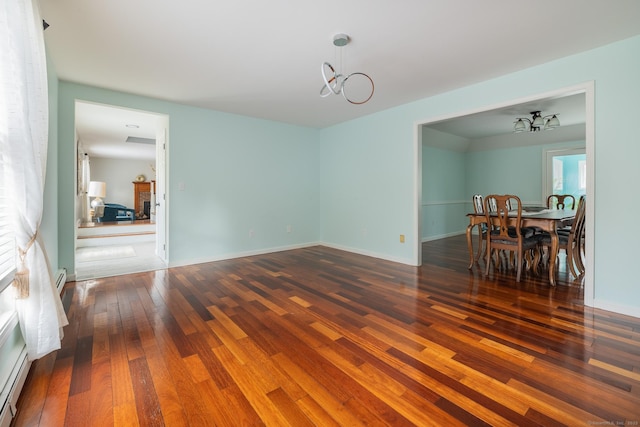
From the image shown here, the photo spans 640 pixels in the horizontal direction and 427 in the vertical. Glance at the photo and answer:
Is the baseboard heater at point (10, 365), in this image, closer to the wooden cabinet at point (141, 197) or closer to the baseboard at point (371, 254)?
the baseboard at point (371, 254)

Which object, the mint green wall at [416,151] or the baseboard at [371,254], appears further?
the baseboard at [371,254]

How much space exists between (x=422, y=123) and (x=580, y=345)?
3014 mm

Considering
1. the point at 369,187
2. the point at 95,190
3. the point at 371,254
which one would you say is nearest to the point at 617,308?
the point at 371,254

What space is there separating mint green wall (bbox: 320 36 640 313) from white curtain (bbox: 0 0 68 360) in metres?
3.85

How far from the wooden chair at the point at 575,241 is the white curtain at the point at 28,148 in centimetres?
480

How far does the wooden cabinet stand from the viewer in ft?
34.7

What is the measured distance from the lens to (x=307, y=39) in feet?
8.10

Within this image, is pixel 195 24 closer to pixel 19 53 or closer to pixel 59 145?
pixel 19 53

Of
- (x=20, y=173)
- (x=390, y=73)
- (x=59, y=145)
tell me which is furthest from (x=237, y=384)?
(x=59, y=145)

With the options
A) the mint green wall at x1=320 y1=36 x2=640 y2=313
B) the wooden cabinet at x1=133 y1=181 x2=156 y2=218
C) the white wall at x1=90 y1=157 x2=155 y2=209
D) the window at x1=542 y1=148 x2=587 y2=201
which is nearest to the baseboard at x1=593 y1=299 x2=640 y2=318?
the mint green wall at x1=320 y1=36 x2=640 y2=313

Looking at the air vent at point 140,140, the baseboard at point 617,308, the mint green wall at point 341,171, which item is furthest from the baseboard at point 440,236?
the air vent at point 140,140

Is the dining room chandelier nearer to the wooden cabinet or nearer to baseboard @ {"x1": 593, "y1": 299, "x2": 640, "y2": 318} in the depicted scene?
baseboard @ {"x1": 593, "y1": 299, "x2": 640, "y2": 318}

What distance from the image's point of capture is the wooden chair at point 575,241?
11.2 ft

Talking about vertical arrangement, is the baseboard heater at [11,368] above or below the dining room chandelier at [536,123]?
below
